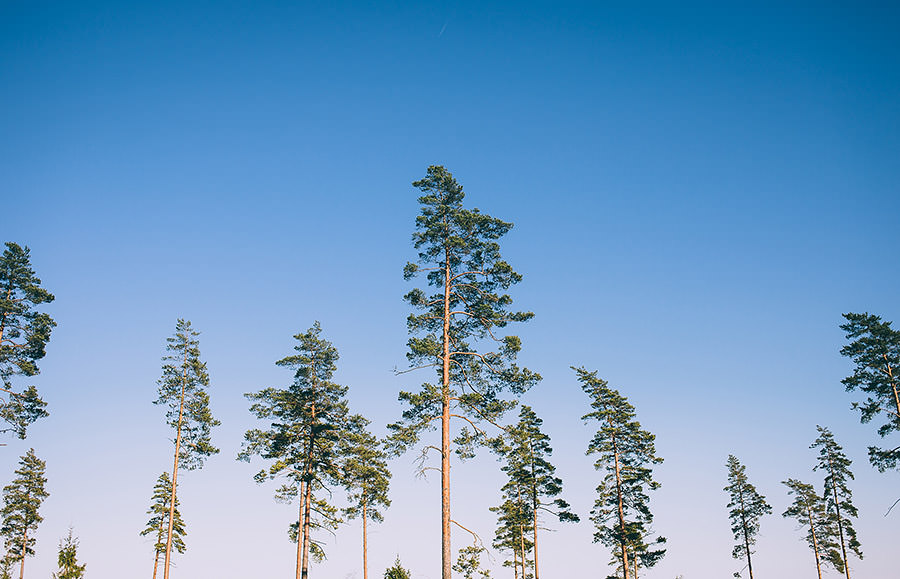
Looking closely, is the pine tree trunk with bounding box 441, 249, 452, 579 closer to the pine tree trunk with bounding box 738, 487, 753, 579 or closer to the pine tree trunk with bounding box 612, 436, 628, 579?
the pine tree trunk with bounding box 612, 436, 628, 579

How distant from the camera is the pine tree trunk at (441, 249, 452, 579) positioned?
63.2 feet

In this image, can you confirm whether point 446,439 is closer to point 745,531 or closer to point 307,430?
point 307,430

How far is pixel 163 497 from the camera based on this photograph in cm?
4250

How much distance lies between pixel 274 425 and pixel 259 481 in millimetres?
3353

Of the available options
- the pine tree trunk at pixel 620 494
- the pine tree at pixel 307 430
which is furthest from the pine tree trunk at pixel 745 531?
the pine tree at pixel 307 430

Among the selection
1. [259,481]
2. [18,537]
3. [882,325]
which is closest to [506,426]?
[259,481]

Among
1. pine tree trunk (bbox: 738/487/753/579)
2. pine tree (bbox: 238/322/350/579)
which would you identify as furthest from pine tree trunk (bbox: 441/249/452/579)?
pine tree trunk (bbox: 738/487/753/579)

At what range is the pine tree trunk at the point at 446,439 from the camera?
19.2 meters

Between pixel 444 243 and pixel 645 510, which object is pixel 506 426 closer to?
pixel 444 243

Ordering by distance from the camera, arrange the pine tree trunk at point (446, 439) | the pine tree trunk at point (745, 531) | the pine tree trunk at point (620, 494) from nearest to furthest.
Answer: the pine tree trunk at point (446, 439) < the pine tree trunk at point (620, 494) < the pine tree trunk at point (745, 531)

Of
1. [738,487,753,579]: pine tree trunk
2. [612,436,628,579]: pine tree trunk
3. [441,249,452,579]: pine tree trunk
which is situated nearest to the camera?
[441,249,452,579]: pine tree trunk

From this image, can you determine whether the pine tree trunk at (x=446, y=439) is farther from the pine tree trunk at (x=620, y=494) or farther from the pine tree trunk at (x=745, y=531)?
the pine tree trunk at (x=745, y=531)

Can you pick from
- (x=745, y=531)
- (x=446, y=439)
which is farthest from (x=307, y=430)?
(x=745, y=531)

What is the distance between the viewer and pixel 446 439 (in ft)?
67.7
